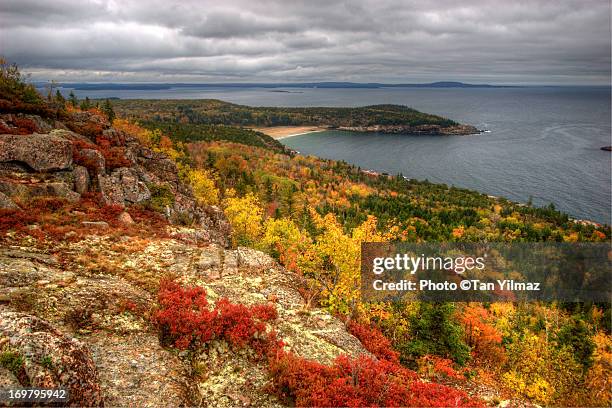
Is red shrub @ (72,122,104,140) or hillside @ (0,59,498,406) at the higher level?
red shrub @ (72,122,104,140)

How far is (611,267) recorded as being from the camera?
408ft

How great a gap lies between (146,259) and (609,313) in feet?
382

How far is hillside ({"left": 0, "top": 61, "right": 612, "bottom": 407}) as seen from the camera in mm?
14318

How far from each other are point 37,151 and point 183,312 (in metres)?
23.9

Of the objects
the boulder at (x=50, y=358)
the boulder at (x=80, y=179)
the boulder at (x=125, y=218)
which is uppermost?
the boulder at (x=80, y=179)

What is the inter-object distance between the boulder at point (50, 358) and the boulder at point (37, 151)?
23.5 m

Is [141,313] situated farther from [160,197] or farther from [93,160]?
[93,160]

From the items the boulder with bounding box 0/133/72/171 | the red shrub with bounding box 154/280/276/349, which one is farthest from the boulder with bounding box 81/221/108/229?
the red shrub with bounding box 154/280/276/349

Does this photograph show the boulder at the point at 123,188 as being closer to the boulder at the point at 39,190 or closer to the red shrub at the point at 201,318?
the boulder at the point at 39,190

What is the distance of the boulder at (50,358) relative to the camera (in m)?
10.4

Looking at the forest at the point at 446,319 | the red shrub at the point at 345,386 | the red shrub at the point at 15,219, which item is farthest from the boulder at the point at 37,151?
the red shrub at the point at 345,386

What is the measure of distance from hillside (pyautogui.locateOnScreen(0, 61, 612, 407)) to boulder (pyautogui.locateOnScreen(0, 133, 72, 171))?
0.38ft

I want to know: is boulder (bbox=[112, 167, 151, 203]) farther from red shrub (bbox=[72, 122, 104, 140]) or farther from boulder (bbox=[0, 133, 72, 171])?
red shrub (bbox=[72, 122, 104, 140])

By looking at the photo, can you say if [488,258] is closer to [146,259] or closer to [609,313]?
[609,313]
